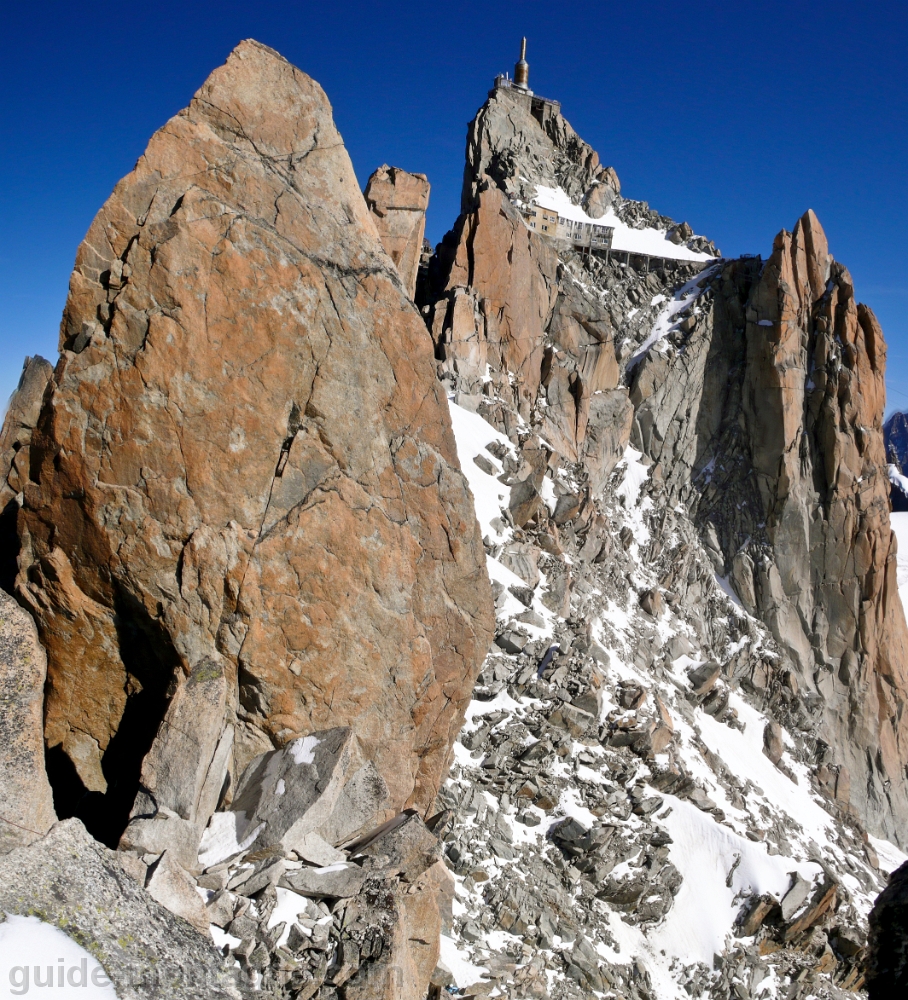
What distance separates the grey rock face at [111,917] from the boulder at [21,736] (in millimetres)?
764

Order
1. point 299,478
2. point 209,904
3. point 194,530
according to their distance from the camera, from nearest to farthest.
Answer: point 209,904 → point 194,530 → point 299,478

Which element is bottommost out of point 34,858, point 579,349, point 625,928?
point 625,928

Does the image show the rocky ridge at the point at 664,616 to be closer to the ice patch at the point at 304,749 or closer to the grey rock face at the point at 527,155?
the grey rock face at the point at 527,155

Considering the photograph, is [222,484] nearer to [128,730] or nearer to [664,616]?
[128,730]

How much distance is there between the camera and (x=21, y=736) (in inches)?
302

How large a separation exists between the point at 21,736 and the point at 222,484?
393 cm

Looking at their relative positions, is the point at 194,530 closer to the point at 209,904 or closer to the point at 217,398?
the point at 217,398

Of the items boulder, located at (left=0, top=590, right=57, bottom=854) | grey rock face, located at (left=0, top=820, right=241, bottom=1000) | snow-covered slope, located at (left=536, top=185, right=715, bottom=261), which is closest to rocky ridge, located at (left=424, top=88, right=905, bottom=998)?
snow-covered slope, located at (left=536, top=185, right=715, bottom=261)

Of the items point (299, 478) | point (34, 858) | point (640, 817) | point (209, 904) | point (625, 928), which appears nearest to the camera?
point (34, 858)

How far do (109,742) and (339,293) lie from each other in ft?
24.6

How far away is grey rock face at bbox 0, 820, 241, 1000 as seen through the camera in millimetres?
5617

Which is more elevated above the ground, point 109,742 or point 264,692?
point 264,692

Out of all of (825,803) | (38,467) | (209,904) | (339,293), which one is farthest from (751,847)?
(38,467)

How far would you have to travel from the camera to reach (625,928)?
58.7 ft
